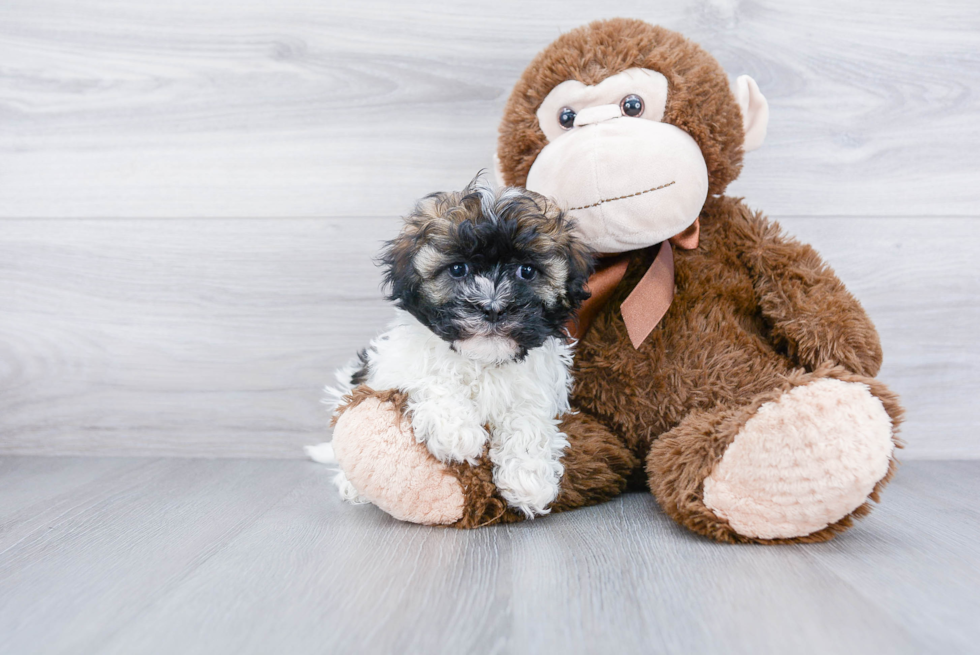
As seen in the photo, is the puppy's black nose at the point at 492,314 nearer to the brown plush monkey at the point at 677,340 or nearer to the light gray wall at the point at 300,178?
Result: the brown plush monkey at the point at 677,340

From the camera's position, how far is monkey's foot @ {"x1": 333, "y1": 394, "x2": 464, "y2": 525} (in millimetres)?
863

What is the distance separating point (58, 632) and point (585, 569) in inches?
21.0

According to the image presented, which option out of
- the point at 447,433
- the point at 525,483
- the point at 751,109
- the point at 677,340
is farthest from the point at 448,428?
the point at 751,109

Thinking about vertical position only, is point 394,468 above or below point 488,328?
below

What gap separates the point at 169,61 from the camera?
1.34 meters

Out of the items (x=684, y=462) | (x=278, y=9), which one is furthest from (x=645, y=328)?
(x=278, y=9)

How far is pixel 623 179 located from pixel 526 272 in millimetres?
194

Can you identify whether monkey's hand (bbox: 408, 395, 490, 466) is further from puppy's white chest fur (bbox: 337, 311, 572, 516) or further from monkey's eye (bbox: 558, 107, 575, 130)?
monkey's eye (bbox: 558, 107, 575, 130)

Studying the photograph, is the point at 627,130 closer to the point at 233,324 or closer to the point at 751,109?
the point at 751,109

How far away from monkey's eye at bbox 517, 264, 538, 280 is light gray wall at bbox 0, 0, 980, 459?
555 mm

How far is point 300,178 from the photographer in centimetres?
134

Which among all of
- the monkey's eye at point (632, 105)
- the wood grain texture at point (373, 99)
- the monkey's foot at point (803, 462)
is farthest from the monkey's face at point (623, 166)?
the wood grain texture at point (373, 99)

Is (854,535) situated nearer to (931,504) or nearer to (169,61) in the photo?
(931,504)

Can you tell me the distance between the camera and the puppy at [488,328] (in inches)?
31.9
